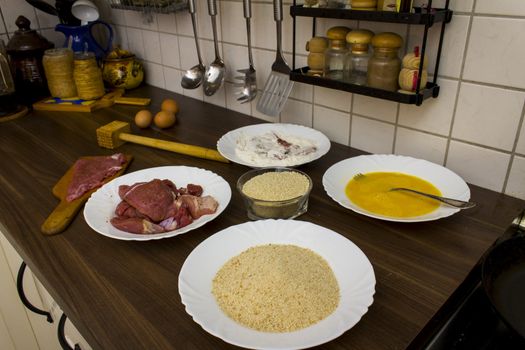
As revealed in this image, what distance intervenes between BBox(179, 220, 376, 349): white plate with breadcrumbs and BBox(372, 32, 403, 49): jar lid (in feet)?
1.29

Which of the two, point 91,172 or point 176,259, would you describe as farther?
point 91,172

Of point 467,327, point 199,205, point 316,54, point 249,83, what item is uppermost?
point 316,54

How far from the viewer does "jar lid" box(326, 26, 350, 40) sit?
0.88m

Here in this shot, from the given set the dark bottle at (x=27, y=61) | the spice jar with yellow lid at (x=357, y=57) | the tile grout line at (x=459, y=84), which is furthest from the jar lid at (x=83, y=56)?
the tile grout line at (x=459, y=84)

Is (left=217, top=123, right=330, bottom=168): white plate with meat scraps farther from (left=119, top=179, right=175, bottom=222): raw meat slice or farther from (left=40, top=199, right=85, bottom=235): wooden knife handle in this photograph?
(left=40, top=199, right=85, bottom=235): wooden knife handle

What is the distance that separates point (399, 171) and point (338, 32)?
Result: 33 centimetres

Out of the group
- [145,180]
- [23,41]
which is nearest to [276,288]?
[145,180]

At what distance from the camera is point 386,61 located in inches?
31.5

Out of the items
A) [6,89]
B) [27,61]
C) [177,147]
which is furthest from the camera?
[27,61]

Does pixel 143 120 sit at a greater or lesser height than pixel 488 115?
lesser

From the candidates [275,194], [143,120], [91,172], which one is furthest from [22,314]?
[275,194]

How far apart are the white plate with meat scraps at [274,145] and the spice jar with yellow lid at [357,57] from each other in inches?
6.7

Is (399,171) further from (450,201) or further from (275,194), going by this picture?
(275,194)

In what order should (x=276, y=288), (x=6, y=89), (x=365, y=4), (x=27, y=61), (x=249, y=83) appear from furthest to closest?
(x=27, y=61)
(x=6, y=89)
(x=249, y=83)
(x=365, y=4)
(x=276, y=288)
